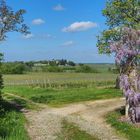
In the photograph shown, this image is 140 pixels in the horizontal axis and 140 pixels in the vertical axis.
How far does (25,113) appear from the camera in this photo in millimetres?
31203

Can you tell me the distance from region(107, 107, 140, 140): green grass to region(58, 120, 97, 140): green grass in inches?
68.8

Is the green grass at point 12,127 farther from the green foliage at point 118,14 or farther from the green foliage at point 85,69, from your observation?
the green foliage at point 85,69

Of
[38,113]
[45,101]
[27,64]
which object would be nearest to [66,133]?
[38,113]

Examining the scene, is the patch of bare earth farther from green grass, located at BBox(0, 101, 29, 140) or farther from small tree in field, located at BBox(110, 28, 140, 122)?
small tree in field, located at BBox(110, 28, 140, 122)

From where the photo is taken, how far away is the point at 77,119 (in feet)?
91.7

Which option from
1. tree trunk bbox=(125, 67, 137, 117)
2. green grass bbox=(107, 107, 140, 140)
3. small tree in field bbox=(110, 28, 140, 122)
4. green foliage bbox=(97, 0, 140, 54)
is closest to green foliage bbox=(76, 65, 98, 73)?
green foliage bbox=(97, 0, 140, 54)

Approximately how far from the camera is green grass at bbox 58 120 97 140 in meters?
21.7

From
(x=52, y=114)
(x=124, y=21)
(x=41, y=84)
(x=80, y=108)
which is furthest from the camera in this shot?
(x=41, y=84)

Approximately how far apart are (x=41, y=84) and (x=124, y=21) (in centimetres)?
2485

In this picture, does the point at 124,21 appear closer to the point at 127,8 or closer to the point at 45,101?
the point at 127,8

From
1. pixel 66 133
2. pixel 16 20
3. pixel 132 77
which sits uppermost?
pixel 16 20

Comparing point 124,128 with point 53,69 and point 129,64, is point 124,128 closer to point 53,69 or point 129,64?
point 129,64

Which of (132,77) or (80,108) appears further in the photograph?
(80,108)

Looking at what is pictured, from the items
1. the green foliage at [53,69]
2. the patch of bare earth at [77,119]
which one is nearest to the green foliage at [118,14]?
the patch of bare earth at [77,119]
